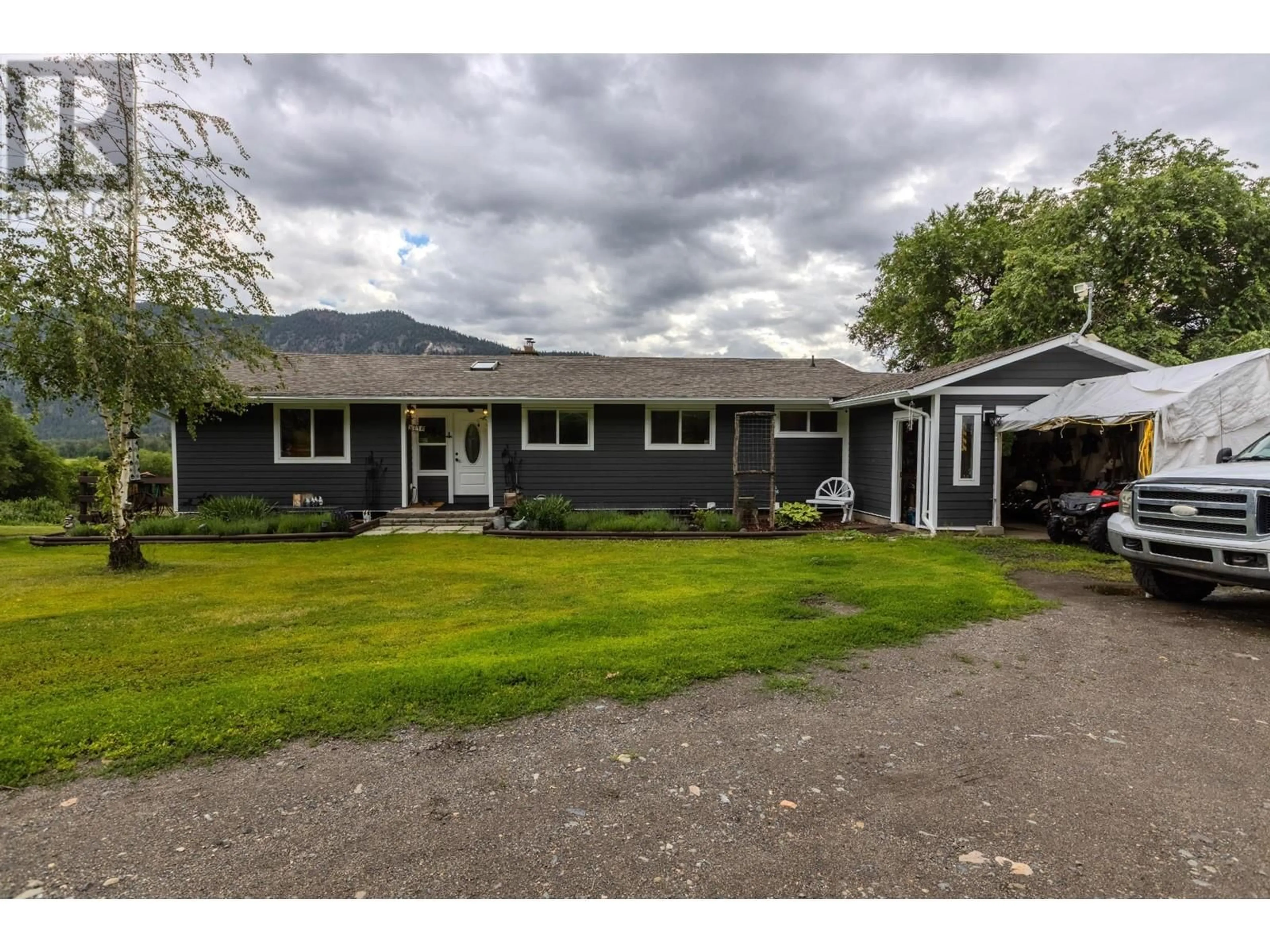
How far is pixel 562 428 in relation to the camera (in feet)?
42.6

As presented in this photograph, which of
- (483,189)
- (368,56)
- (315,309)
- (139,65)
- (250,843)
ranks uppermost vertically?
(315,309)

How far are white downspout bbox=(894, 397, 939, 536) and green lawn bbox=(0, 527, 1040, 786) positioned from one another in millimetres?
2159

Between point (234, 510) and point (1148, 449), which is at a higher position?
point (1148, 449)

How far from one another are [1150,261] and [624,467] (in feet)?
49.4

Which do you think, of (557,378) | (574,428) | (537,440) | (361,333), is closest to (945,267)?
(557,378)

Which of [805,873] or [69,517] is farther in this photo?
Result: [69,517]

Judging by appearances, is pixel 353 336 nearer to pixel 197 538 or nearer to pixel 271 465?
pixel 271 465

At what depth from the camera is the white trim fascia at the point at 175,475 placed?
12.0m

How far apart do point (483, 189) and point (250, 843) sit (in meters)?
12.3

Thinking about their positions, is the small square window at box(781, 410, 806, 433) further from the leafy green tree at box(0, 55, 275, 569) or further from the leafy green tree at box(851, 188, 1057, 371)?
the leafy green tree at box(851, 188, 1057, 371)

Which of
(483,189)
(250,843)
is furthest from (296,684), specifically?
(483,189)

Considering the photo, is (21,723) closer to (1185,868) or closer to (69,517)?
(1185,868)

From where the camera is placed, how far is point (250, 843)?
2.17m

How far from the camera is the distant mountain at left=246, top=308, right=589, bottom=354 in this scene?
238 ft
